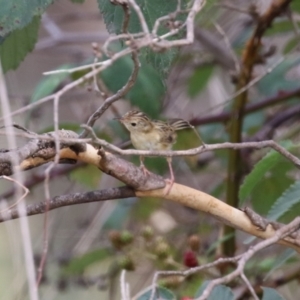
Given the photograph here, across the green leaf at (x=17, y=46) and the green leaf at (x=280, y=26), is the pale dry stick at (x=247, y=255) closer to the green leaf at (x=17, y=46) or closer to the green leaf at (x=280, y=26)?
the green leaf at (x=17, y=46)

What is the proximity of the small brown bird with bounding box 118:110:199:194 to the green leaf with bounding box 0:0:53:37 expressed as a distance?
0.81 meters

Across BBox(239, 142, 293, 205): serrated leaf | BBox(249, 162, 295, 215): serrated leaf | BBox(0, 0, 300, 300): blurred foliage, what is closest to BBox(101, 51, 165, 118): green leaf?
BBox(0, 0, 300, 300): blurred foliage

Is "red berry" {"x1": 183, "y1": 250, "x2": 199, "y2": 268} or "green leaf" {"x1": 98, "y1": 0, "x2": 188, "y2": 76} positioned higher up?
"green leaf" {"x1": 98, "y1": 0, "x2": 188, "y2": 76}

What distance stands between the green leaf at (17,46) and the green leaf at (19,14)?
0.22 metres

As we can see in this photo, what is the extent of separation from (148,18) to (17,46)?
376 mm

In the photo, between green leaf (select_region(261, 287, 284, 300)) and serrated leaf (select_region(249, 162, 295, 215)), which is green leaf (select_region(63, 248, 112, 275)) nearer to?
serrated leaf (select_region(249, 162, 295, 215))

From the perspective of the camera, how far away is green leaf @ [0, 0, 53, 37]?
1.13 m

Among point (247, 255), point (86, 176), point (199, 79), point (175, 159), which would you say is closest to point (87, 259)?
point (86, 176)

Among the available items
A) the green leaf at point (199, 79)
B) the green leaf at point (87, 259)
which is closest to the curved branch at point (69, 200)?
the green leaf at point (87, 259)

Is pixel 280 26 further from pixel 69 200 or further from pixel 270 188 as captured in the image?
pixel 69 200

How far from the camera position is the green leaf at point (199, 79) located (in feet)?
8.25

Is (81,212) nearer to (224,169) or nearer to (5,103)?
(224,169)

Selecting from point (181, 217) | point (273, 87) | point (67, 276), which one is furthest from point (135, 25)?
point (181, 217)

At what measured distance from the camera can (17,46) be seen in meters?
1.41
